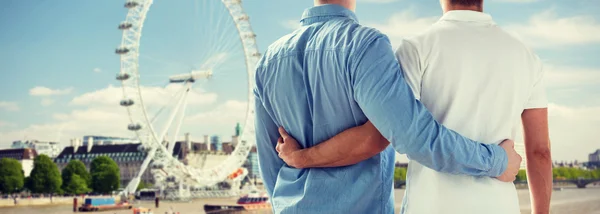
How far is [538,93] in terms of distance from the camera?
1047 millimetres

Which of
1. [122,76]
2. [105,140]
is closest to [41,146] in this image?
[105,140]

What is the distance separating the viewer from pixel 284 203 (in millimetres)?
1036

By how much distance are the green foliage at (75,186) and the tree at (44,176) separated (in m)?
0.29

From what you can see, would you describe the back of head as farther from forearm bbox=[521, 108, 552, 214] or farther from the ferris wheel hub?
the ferris wheel hub

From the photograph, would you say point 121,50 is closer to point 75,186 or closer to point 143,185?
point 75,186

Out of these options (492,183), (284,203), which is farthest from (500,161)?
(284,203)

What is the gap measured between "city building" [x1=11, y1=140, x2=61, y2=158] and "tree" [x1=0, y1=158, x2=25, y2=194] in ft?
1.22

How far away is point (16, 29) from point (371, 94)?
13.2 m

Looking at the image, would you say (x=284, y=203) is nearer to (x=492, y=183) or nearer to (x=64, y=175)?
(x=492, y=183)

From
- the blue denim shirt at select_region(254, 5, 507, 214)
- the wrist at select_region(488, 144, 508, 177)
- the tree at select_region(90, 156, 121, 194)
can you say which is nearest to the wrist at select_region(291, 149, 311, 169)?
the blue denim shirt at select_region(254, 5, 507, 214)

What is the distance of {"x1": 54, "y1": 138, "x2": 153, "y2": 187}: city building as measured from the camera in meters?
16.1

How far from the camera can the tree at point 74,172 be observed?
1497 cm

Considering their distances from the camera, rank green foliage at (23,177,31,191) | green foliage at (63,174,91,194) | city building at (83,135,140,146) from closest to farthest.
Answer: green foliage at (23,177,31,191), green foliage at (63,174,91,194), city building at (83,135,140,146)

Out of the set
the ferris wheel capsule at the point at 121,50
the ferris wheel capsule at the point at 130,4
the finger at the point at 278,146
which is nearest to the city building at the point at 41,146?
the ferris wheel capsule at the point at 121,50
